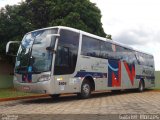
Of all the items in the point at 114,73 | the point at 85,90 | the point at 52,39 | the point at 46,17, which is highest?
the point at 46,17

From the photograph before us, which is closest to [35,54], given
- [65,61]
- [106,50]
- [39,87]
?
[65,61]

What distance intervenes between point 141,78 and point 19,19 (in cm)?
1132

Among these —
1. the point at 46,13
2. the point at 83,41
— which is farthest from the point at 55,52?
the point at 46,13

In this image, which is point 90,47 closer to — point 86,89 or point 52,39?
point 86,89

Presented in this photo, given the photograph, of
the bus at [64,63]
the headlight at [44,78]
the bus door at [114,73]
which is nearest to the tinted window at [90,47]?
the bus at [64,63]

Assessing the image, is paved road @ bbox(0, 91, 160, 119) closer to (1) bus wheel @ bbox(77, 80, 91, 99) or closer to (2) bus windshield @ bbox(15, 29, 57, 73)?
(2) bus windshield @ bbox(15, 29, 57, 73)

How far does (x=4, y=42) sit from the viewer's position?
29.4 m

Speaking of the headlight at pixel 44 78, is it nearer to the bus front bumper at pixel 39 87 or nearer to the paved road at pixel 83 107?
the bus front bumper at pixel 39 87

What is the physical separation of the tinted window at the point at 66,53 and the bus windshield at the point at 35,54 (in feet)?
1.50

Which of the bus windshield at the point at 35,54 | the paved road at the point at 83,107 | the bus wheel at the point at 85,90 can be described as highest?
the bus windshield at the point at 35,54

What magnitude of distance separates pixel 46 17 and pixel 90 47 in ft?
46.9

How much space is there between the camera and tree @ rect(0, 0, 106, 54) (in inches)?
1152

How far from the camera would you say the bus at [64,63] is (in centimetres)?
1511

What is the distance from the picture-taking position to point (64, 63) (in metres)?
15.8
